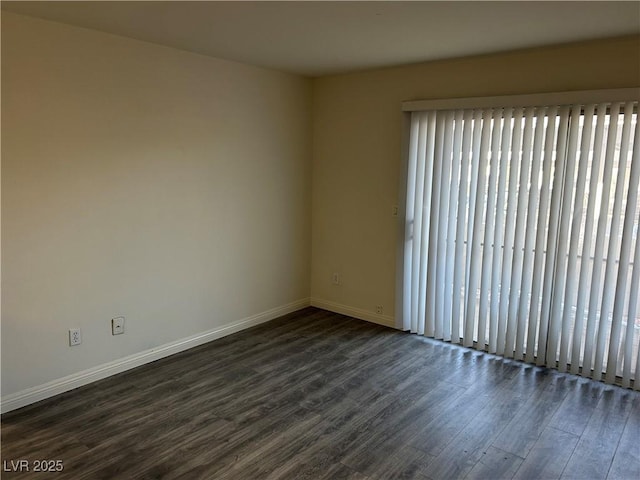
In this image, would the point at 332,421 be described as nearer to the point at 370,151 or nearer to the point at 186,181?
the point at 186,181

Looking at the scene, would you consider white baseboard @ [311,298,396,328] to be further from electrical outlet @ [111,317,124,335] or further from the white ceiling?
the white ceiling

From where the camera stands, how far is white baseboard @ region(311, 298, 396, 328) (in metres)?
4.50

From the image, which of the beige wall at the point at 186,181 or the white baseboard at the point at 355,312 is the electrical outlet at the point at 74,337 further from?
the white baseboard at the point at 355,312

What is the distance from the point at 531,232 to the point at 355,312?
1.87 m

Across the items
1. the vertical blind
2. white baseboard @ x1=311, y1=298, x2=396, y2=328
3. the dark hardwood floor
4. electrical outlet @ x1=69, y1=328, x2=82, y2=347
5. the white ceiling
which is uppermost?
the white ceiling

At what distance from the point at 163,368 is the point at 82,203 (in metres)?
1.32

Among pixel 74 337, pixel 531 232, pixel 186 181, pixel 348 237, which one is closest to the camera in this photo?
pixel 74 337

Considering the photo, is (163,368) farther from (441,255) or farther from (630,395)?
(630,395)

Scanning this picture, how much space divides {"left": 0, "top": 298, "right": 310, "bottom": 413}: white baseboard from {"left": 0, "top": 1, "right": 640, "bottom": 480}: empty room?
0.02 m

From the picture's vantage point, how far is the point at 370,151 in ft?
14.4

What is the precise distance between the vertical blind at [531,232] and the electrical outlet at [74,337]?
2.63m

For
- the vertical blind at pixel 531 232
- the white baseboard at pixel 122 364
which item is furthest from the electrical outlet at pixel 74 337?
the vertical blind at pixel 531 232

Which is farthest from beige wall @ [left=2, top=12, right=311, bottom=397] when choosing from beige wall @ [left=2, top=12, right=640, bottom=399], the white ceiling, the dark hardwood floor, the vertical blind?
the vertical blind

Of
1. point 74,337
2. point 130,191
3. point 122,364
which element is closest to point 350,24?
point 130,191
